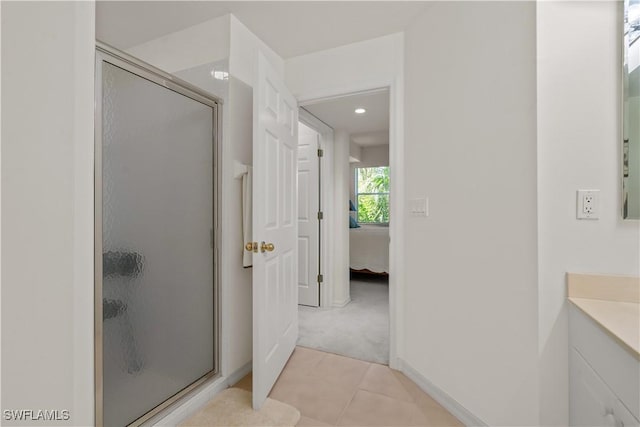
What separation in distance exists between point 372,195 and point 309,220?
2.99 metres

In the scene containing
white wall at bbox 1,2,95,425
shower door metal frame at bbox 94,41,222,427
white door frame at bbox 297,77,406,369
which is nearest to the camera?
white wall at bbox 1,2,95,425

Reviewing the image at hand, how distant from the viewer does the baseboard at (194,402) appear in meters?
1.50

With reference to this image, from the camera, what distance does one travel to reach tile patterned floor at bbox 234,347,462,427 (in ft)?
5.32

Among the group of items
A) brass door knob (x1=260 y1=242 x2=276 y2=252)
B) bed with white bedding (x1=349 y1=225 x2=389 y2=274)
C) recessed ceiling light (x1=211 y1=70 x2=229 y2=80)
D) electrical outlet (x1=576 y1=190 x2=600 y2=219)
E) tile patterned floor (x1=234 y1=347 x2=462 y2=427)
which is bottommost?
tile patterned floor (x1=234 y1=347 x2=462 y2=427)

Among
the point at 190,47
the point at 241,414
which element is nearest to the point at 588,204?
the point at 241,414

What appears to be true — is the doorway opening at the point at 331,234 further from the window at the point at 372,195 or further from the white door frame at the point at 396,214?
the window at the point at 372,195

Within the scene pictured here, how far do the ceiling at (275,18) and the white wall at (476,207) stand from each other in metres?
0.26

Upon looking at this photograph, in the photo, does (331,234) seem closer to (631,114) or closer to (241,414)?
(241,414)

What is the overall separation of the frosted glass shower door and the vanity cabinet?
1.83 meters

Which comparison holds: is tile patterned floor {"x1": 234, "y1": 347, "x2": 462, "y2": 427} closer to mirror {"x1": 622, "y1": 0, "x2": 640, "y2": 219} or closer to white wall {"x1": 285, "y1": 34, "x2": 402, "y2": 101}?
mirror {"x1": 622, "y1": 0, "x2": 640, "y2": 219}

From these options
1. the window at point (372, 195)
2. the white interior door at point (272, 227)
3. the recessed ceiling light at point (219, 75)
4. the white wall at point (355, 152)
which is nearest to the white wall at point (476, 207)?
the white interior door at point (272, 227)

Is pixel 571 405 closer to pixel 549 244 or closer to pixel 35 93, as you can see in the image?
pixel 549 244

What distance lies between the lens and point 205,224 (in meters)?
1.85

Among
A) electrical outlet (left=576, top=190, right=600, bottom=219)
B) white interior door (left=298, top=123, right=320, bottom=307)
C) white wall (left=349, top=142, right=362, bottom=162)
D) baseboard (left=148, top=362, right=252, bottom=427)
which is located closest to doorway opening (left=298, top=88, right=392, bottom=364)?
white interior door (left=298, top=123, right=320, bottom=307)
